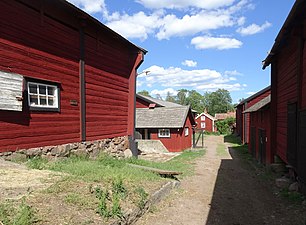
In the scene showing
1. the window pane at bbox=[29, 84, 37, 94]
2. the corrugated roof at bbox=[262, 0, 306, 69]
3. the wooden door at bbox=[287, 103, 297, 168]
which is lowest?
the wooden door at bbox=[287, 103, 297, 168]

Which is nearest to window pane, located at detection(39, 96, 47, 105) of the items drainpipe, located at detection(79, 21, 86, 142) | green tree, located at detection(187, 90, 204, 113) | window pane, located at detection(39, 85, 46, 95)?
window pane, located at detection(39, 85, 46, 95)

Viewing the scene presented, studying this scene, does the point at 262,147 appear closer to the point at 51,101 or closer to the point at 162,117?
the point at 51,101

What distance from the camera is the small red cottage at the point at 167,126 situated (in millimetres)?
23125

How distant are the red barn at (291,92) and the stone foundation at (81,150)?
6.74m

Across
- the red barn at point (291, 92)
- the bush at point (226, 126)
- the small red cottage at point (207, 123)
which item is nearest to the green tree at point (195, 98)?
the small red cottage at point (207, 123)

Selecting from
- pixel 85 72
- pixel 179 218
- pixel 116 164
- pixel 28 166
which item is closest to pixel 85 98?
pixel 85 72

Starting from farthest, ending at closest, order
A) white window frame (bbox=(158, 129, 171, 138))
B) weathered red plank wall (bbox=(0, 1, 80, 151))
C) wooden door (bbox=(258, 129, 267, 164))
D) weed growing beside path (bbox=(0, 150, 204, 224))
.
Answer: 1. white window frame (bbox=(158, 129, 171, 138))
2. wooden door (bbox=(258, 129, 267, 164))
3. weathered red plank wall (bbox=(0, 1, 80, 151))
4. weed growing beside path (bbox=(0, 150, 204, 224))

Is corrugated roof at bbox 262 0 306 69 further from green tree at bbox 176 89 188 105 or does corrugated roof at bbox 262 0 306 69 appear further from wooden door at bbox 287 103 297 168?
green tree at bbox 176 89 188 105

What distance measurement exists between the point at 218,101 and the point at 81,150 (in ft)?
392

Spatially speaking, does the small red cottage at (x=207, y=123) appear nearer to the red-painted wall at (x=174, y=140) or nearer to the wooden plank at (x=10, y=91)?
the red-painted wall at (x=174, y=140)

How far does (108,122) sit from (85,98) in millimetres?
1934

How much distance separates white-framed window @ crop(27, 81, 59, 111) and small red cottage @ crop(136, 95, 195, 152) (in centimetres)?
1550

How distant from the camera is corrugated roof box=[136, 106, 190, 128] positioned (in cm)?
2321

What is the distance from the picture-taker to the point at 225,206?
6.89 m
